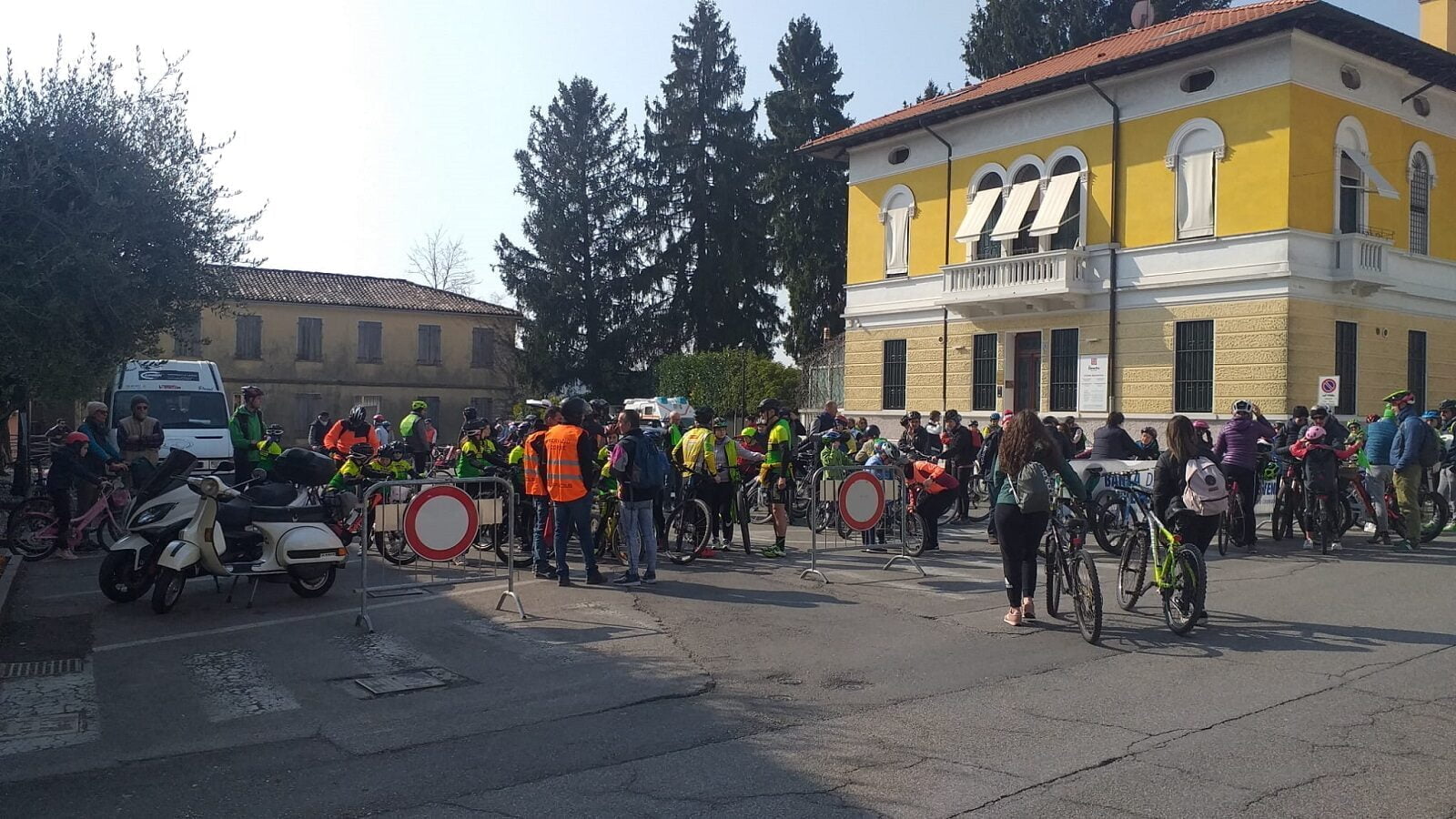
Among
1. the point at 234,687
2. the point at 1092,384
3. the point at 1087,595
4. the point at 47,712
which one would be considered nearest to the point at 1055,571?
the point at 1087,595

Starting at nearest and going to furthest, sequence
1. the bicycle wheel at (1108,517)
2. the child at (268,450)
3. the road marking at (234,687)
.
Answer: the road marking at (234,687)
the bicycle wheel at (1108,517)
the child at (268,450)

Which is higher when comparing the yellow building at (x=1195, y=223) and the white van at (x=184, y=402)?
the yellow building at (x=1195, y=223)

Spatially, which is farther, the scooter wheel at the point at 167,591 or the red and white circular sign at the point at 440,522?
the scooter wheel at the point at 167,591

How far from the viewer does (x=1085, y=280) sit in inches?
1027

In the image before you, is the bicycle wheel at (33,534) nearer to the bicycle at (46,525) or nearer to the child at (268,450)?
the bicycle at (46,525)

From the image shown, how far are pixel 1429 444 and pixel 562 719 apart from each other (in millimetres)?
12024

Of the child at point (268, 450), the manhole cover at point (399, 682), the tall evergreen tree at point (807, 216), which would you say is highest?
the tall evergreen tree at point (807, 216)

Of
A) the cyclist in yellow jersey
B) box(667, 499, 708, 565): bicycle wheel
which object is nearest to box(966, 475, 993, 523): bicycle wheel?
the cyclist in yellow jersey

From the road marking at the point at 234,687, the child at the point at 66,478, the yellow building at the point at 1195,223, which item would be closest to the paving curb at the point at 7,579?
the child at the point at 66,478

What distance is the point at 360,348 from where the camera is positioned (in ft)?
163

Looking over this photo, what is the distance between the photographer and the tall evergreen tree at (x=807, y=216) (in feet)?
145

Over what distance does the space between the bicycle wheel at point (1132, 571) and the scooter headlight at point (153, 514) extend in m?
8.41

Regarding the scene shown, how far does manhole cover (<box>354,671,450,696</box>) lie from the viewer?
7.33 m

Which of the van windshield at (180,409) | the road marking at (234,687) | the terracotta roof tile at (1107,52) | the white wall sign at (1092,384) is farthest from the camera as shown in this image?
the white wall sign at (1092,384)
